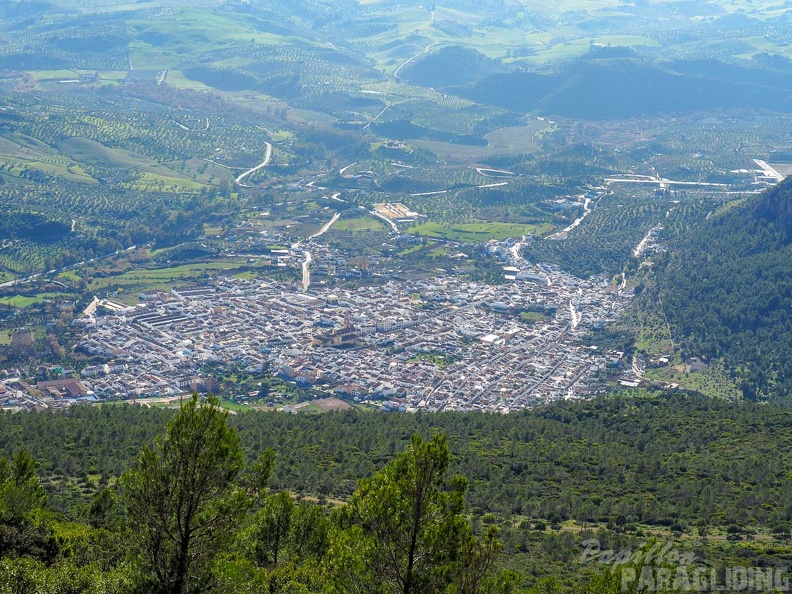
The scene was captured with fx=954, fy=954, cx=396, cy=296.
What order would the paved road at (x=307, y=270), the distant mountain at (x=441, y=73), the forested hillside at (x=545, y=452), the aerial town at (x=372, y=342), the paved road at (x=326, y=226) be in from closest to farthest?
the forested hillside at (x=545, y=452), the aerial town at (x=372, y=342), the paved road at (x=307, y=270), the paved road at (x=326, y=226), the distant mountain at (x=441, y=73)

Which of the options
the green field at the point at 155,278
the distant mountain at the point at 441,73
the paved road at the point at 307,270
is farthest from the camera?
the distant mountain at the point at 441,73

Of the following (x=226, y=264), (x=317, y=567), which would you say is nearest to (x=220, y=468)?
(x=317, y=567)

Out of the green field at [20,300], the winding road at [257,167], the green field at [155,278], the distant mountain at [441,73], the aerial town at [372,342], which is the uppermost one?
the distant mountain at [441,73]

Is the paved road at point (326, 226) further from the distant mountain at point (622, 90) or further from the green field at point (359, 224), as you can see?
the distant mountain at point (622, 90)

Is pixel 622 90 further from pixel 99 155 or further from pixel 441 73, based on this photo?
pixel 99 155

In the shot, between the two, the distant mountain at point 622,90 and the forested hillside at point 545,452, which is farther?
the distant mountain at point 622,90

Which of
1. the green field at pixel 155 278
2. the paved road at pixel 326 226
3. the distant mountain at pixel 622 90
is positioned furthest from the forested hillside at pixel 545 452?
the distant mountain at pixel 622 90
